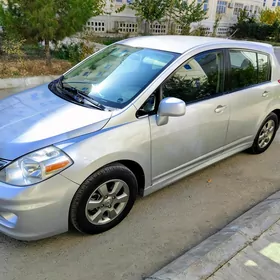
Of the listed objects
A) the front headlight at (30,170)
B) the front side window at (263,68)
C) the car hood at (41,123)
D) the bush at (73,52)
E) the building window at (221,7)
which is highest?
the building window at (221,7)

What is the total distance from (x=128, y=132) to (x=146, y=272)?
3.54ft

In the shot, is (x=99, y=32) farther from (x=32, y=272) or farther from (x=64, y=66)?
(x=32, y=272)

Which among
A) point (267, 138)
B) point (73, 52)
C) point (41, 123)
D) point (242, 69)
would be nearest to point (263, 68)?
point (242, 69)

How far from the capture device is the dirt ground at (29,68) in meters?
6.91

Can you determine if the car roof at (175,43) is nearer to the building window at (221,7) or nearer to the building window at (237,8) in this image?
the building window at (221,7)

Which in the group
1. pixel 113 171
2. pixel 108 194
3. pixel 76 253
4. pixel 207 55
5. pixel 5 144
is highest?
pixel 207 55

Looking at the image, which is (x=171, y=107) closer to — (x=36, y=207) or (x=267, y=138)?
(x=36, y=207)

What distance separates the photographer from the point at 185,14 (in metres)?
15.9

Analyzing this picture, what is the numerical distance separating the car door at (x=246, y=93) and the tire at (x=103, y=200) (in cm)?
147

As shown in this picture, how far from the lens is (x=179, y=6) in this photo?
15.4 metres

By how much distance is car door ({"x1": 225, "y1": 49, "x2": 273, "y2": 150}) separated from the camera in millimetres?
3326

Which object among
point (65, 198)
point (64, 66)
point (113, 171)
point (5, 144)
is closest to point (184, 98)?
point (113, 171)

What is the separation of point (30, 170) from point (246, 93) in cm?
253

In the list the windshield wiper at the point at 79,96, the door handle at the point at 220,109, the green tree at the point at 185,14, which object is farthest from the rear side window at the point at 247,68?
the green tree at the point at 185,14
